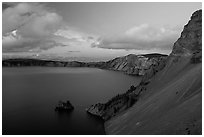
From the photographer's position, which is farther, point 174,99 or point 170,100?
point 170,100

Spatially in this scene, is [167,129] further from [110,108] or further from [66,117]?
[66,117]

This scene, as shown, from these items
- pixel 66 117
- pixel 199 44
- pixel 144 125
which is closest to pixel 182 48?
pixel 199 44

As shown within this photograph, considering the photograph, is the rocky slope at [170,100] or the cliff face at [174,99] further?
the rocky slope at [170,100]

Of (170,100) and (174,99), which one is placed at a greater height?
(174,99)

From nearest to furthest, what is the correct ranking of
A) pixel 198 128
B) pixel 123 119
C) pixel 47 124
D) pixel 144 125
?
pixel 198 128 < pixel 144 125 < pixel 123 119 < pixel 47 124

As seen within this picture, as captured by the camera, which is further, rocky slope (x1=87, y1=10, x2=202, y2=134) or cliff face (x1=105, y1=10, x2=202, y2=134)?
rocky slope (x1=87, y1=10, x2=202, y2=134)
